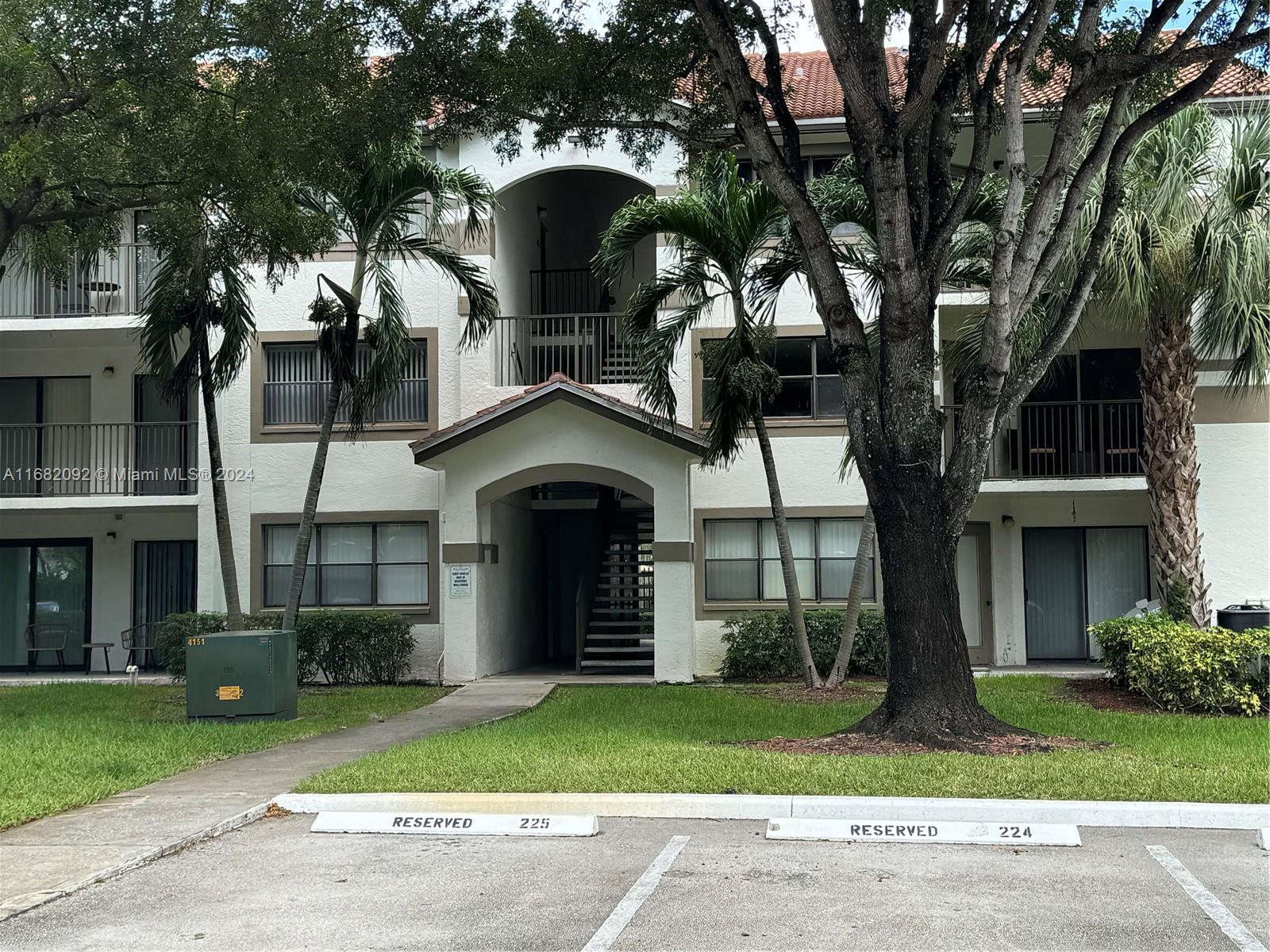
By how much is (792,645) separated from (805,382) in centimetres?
407

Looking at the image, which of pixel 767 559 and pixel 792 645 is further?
pixel 767 559

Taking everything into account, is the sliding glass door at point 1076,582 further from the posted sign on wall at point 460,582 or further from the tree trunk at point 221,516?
the tree trunk at point 221,516

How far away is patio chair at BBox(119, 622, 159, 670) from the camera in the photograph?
2175cm

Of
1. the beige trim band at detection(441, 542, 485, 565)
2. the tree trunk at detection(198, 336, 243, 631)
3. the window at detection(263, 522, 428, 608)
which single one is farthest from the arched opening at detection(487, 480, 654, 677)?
the tree trunk at detection(198, 336, 243, 631)

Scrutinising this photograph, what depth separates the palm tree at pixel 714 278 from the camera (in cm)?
1546

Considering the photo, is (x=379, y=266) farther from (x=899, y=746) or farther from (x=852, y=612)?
(x=899, y=746)

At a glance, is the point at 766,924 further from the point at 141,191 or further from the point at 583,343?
the point at 583,343

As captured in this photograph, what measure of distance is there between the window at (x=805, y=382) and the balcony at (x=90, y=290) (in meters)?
9.29

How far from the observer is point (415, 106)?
44.9 ft

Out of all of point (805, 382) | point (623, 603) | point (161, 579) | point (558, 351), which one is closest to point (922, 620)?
point (805, 382)

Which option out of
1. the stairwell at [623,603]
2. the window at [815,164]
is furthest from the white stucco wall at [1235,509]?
the stairwell at [623,603]

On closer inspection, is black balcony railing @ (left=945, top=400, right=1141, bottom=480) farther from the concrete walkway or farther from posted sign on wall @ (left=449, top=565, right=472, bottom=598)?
the concrete walkway

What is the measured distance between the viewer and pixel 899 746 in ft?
36.1

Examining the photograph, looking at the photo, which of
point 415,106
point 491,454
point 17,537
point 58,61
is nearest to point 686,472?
point 491,454
